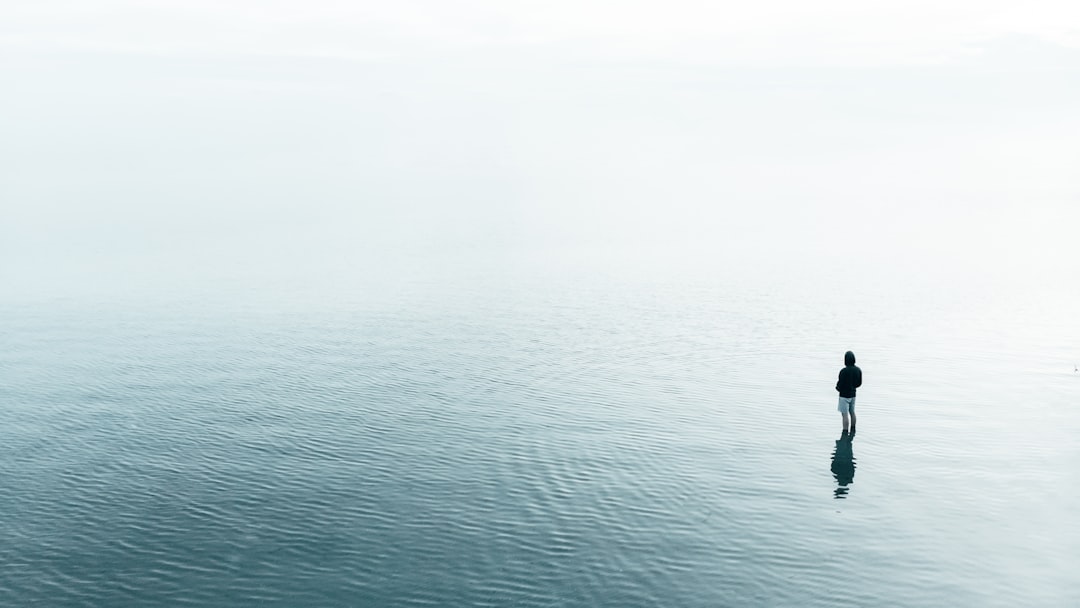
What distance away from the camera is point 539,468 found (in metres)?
30.6

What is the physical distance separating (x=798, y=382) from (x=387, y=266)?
8038 centimetres

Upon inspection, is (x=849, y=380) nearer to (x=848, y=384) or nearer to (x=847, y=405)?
(x=848, y=384)

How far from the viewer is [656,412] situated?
1506 inches

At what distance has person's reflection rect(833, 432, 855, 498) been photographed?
27.7 metres

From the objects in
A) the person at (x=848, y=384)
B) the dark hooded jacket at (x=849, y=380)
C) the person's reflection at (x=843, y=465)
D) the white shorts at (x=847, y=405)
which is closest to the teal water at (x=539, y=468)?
the person's reflection at (x=843, y=465)

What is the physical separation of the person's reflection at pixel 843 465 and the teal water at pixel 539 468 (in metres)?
0.14

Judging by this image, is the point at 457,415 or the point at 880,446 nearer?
the point at 880,446


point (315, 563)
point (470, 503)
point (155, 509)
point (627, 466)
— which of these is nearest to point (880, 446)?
point (627, 466)

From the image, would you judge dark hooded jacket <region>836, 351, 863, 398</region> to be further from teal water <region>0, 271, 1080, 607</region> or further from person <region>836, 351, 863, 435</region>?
teal water <region>0, 271, 1080, 607</region>

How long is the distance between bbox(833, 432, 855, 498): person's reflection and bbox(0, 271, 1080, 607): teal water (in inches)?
5.7

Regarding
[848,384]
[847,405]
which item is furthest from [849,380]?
[847,405]

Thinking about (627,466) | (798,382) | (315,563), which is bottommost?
(315,563)

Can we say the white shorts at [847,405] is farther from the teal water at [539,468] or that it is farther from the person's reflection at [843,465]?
the teal water at [539,468]

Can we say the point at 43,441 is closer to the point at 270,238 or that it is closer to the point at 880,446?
the point at 880,446
